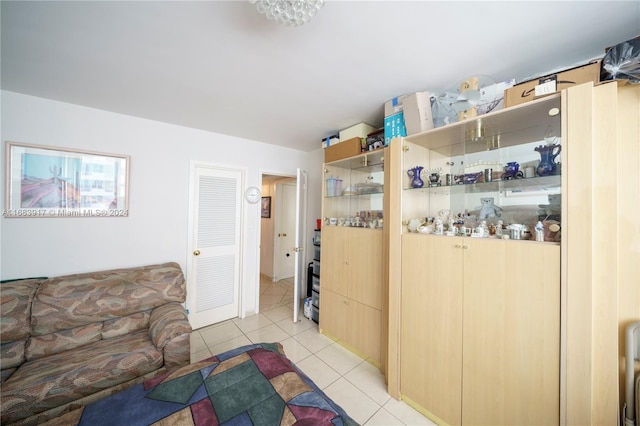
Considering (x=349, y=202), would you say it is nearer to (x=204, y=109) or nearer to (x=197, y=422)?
(x=204, y=109)

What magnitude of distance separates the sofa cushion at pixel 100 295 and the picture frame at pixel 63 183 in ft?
2.17

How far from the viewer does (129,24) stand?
123 cm

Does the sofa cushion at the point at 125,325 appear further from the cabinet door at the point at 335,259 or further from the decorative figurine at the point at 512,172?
the decorative figurine at the point at 512,172

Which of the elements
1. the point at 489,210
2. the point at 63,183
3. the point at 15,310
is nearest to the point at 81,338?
the point at 15,310

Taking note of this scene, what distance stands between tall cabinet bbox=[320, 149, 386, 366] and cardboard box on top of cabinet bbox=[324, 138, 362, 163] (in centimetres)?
7

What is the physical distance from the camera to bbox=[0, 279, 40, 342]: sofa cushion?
5.31 feet

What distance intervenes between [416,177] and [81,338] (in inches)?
123

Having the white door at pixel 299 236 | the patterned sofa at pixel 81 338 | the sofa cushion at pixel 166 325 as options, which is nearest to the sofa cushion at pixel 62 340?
the patterned sofa at pixel 81 338

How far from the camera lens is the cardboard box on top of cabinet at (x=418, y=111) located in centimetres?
173

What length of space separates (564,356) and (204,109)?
128 inches

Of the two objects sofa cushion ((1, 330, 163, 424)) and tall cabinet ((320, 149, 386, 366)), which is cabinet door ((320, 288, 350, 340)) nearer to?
tall cabinet ((320, 149, 386, 366))

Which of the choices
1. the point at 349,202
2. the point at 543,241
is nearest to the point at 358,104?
the point at 349,202

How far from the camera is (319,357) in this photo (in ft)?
7.47

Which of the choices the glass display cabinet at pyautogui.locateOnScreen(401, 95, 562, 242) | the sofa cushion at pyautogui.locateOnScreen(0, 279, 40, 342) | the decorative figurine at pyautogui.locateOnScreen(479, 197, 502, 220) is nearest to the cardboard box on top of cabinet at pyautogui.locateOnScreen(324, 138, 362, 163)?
the glass display cabinet at pyautogui.locateOnScreen(401, 95, 562, 242)
